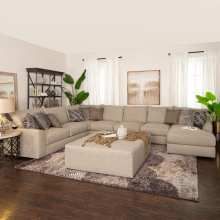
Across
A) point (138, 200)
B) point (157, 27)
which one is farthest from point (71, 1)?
point (138, 200)

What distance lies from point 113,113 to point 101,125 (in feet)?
2.13

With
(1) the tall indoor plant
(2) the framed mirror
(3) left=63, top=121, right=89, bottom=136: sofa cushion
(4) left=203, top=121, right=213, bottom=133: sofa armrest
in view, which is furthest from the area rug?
(1) the tall indoor plant

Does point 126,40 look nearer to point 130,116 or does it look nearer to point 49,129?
point 130,116

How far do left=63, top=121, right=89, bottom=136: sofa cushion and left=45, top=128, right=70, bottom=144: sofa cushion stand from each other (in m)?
0.19

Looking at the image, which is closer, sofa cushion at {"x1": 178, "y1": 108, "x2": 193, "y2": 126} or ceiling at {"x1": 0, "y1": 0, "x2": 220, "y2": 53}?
ceiling at {"x1": 0, "y1": 0, "x2": 220, "y2": 53}

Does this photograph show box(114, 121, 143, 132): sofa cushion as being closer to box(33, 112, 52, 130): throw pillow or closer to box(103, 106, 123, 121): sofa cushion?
box(103, 106, 123, 121): sofa cushion

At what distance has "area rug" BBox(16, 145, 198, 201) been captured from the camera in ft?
8.45

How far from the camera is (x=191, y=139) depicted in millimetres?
3857

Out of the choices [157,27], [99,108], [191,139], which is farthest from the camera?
[99,108]

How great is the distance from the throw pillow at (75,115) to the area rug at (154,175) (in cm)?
161

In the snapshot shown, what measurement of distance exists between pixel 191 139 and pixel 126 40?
9.37 ft

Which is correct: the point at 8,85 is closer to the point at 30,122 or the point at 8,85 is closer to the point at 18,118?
the point at 18,118

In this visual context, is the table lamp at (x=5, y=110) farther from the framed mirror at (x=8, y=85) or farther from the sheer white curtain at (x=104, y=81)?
the sheer white curtain at (x=104, y=81)

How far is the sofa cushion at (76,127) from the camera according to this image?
478cm
